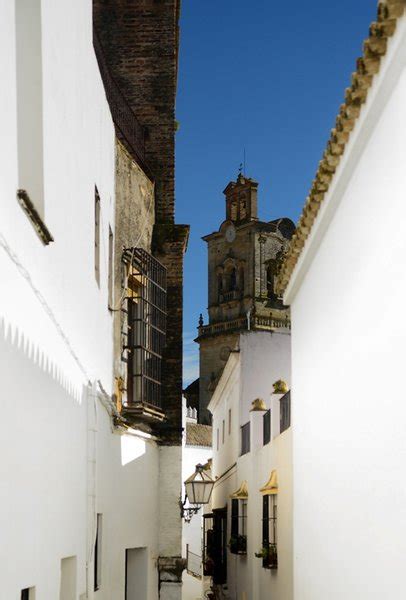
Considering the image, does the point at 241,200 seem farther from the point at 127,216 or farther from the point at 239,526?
the point at 127,216

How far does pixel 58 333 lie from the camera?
8.10 m

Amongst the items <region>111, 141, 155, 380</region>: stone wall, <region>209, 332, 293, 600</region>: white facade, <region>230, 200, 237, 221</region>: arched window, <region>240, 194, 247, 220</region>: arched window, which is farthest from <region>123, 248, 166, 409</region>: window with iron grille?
<region>230, 200, 237, 221</region>: arched window

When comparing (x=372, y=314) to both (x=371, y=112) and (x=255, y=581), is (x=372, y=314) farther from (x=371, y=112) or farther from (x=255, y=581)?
(x=255, y=581)

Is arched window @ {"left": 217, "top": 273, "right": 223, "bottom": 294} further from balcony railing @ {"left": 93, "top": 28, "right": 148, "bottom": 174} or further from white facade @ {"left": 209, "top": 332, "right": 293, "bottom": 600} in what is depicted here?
balcony railing @ {"left": 93, "top": 28, "right": 148, "bottom": 174}

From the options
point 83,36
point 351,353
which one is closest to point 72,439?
point 351,353

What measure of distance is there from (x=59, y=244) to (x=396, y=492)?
3543mm

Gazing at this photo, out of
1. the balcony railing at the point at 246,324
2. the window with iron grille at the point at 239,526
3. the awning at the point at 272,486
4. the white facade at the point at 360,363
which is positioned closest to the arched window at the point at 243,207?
the balcony railing at the point at 246,324

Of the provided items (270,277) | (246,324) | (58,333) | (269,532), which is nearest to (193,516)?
(246,324)

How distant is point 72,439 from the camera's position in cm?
883

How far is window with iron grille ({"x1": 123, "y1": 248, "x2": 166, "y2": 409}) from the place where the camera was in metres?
13.8

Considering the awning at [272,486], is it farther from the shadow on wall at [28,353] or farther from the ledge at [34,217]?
the ledge at [34,217]

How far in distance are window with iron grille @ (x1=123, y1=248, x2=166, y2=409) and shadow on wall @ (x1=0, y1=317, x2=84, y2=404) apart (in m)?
4.93

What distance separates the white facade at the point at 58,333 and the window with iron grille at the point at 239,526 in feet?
23.8

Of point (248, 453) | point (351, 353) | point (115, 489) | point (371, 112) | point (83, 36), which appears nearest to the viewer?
point (371, 112)
